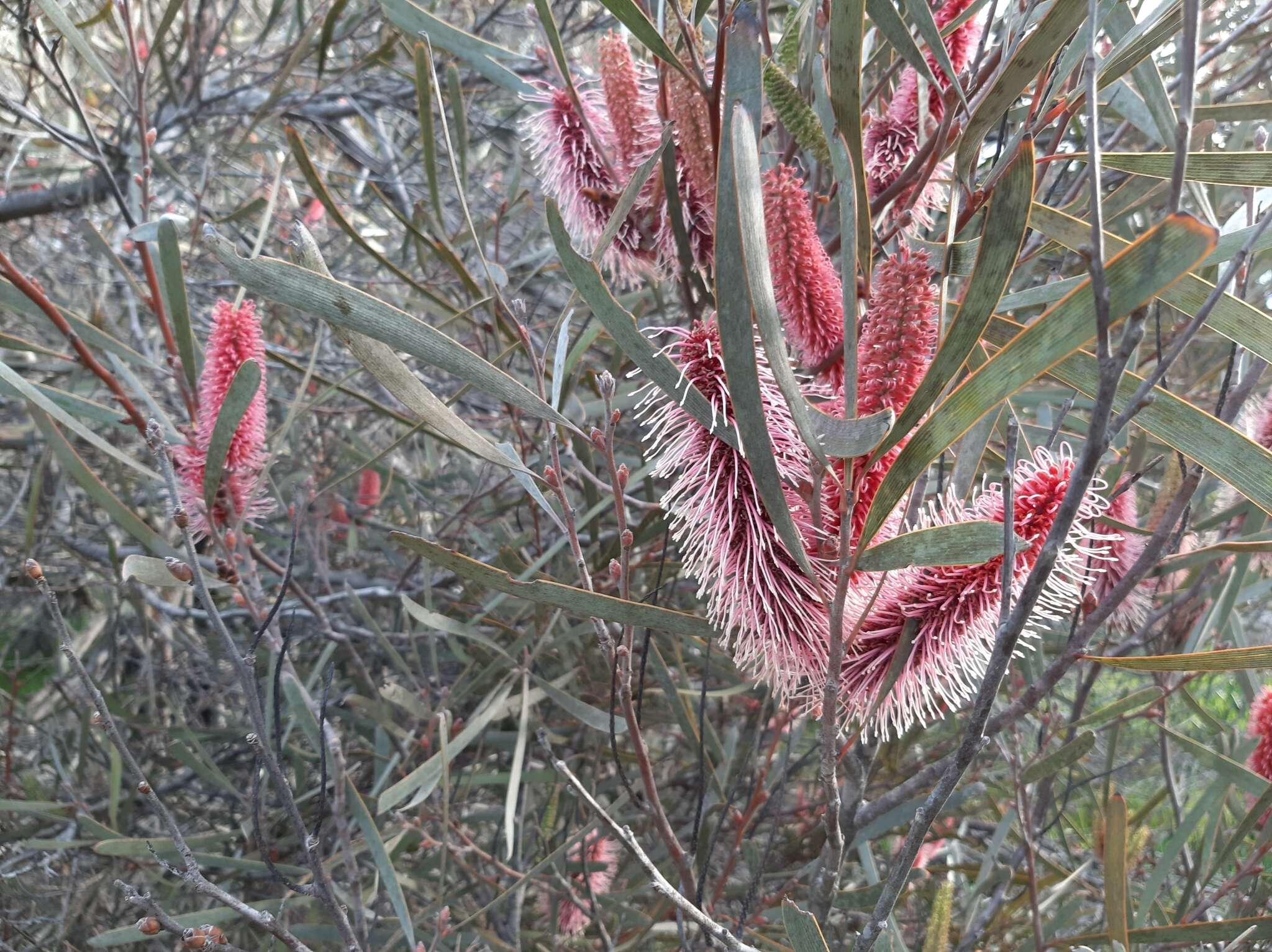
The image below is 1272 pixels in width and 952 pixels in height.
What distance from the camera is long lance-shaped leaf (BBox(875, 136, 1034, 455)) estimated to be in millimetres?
530

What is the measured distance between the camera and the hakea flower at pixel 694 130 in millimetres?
797

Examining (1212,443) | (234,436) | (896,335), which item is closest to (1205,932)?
(1212,443)

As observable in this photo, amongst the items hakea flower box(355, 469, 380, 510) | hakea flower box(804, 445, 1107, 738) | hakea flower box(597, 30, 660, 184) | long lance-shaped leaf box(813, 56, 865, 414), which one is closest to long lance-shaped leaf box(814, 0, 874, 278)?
long lance-shaped leaf box(813, 56, 865, 414)

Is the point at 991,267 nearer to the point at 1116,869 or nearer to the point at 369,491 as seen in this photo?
the point at 1116,869

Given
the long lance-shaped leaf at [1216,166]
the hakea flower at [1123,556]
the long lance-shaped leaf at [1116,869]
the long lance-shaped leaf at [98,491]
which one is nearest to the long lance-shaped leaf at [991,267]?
the long lance-shaped leaf at [1216,166]

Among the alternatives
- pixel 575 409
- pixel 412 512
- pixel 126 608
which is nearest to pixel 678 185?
pixel 575 409

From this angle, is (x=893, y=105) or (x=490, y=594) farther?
(x=490, y=594)

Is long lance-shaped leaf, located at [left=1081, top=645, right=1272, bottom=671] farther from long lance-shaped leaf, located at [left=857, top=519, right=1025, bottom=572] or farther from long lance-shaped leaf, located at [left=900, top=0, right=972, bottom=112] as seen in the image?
long lance-shaped leaf, located at [left=900, top=0, right=972, bottom=112]

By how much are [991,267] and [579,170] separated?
63 centimetres

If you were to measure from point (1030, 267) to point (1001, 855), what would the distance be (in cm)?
132

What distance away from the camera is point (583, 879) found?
1.38m

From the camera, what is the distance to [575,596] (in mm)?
702

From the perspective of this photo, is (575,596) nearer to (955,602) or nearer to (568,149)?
(955,602)

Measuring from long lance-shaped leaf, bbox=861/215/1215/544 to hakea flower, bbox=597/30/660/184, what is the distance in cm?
50
